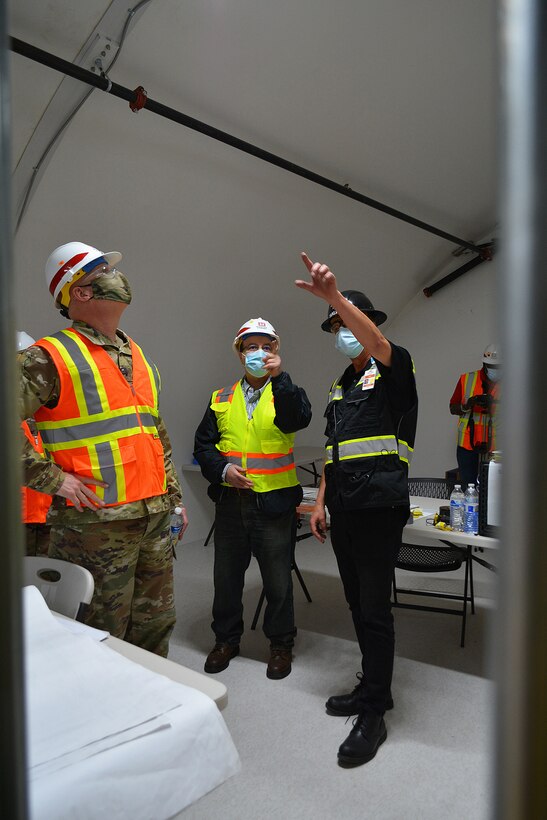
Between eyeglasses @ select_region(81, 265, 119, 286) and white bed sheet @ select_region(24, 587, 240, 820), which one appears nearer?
white bed sheet @ select_region(24, 587, 240, 820)

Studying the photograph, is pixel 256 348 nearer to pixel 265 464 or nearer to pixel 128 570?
pixel 265 464

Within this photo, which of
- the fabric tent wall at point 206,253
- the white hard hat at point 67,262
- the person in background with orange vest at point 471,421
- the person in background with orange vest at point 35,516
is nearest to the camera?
the white hard hat at point 67,262

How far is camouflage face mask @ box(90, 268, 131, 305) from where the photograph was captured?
2.26 metres

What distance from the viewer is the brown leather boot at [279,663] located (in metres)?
2.99

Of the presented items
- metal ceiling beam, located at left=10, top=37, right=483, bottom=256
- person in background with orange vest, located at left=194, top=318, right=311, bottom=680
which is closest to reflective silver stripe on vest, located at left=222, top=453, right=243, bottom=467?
person in background with orange vest, located at left=194, top=318, right=311, bottom=680

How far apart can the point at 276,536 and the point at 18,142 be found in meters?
2.61

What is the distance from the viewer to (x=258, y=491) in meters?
3.04

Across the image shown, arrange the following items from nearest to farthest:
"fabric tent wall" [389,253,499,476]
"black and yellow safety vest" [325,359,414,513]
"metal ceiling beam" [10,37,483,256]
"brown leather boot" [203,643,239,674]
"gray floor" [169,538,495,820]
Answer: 1. "gray floor" [169,538,495,820]
2. "black and yellow safety vest" [325,359,414,513]
3. "metal ceiling beam" [10,37,483,256]
4. "brown leather boot" [203,643,239,674]
5. "fabric tent wall" [389,253,499,476]

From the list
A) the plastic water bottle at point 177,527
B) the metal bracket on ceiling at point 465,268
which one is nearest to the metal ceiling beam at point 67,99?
the plastic water bottle at point 177,527

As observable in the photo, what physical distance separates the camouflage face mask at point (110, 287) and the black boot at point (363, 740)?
1.94m

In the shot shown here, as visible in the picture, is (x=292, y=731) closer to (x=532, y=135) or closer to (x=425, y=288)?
(x=532, y=135)

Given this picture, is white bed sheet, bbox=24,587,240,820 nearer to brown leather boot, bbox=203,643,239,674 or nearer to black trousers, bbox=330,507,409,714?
black trousers, bbox=330,507,409,714

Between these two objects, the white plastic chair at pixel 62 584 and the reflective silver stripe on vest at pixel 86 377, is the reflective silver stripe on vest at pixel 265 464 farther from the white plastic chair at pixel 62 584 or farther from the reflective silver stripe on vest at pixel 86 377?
the white plastic chair at pixel 62 584

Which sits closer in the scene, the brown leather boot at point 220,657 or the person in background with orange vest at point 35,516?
the person in background with orange vest at point 35,516
